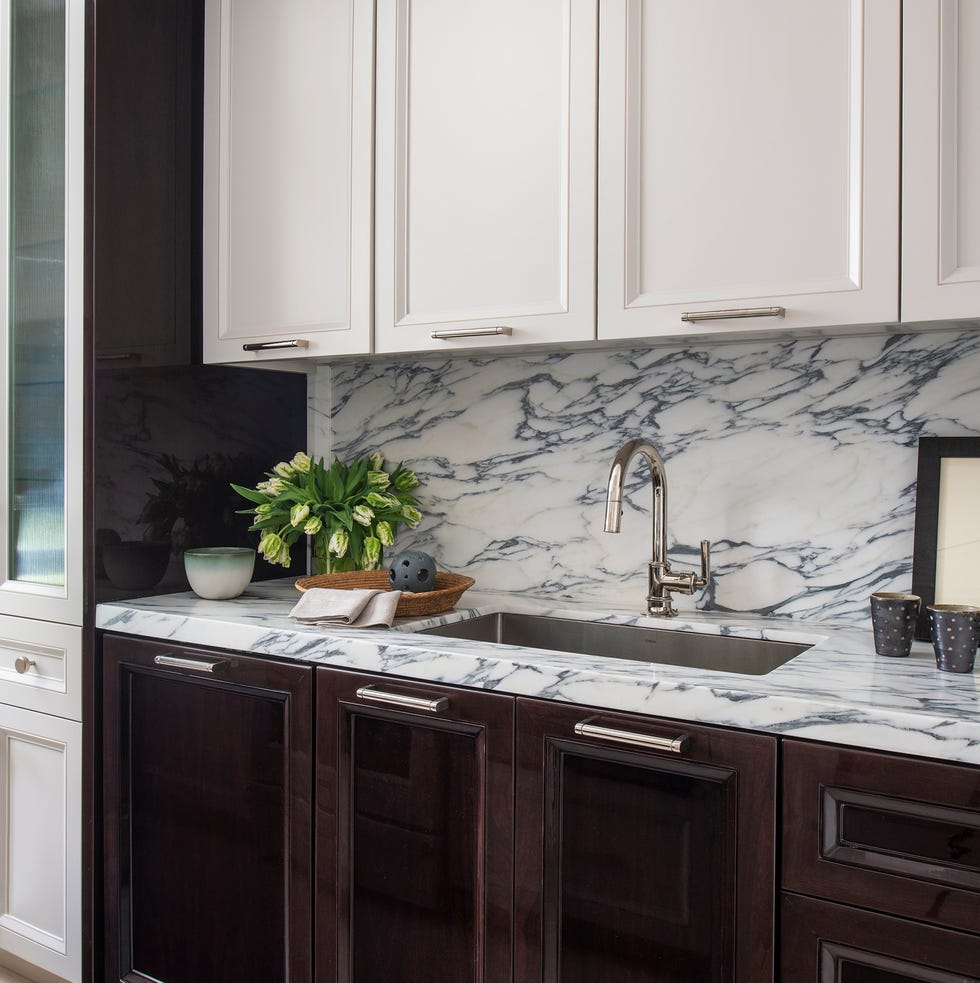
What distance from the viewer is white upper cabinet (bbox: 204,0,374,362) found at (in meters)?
2.01

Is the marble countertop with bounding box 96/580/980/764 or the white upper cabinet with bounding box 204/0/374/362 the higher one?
the white upper cabinet with bounding box 204/0/374/362

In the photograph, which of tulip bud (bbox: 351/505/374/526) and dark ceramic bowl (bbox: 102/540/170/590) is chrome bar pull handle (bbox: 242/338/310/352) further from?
dark ceramic bowl (bbox: 102/540/170/590)

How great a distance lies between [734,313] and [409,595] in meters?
0.85

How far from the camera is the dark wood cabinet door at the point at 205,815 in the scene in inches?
69.8

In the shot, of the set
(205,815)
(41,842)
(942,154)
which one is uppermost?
(942,154)

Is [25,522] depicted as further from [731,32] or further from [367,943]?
[731,32]

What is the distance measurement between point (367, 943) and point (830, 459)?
4.21 ft

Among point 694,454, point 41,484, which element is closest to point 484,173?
point 694,454

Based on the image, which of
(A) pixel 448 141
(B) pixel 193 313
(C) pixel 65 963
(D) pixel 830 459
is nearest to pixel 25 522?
(B) pixel 193 313

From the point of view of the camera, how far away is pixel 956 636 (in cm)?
139

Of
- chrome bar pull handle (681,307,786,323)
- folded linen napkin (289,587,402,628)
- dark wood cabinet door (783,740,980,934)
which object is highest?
chrome bar pull handle (681,307,786,323)

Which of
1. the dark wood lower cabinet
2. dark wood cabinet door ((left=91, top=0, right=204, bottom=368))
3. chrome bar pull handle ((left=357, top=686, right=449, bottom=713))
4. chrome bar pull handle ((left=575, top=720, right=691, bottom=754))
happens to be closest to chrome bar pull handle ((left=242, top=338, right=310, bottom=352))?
dark wood cabinet door ((left=91, top=0, right=204, bottom=368))

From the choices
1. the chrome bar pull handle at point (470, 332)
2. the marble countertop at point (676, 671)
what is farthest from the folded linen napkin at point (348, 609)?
the chrome bar pull handle at point (470, 332)

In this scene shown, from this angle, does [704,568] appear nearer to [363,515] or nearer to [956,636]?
[956,636]
